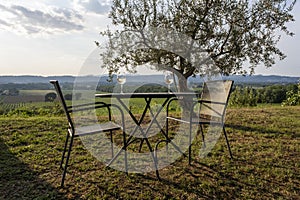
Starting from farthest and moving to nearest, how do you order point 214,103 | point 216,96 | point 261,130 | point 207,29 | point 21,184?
1. point 207,29
2. point 261,130
3. point 216,96
4. point 214,103
5. point 21,184

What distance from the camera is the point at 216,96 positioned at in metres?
3.24

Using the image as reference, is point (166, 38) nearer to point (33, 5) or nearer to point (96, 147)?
point (96, 147)

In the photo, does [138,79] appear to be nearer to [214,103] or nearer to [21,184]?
[214,103]

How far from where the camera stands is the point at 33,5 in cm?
503

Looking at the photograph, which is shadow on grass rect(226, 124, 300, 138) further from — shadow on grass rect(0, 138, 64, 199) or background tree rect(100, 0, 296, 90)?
shadow on grass rect(0, 138, 64, 199)

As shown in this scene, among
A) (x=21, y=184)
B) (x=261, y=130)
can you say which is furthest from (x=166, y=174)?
(x=261, y=130)

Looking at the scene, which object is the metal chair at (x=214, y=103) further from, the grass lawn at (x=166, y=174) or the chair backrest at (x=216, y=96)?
the grass lawn at (x=166, y=174)

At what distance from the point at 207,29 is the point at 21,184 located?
4.06 meters

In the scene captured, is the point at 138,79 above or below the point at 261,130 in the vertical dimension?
above

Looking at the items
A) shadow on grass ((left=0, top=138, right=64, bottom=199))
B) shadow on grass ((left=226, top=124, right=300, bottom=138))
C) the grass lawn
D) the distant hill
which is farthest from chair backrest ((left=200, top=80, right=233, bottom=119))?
shadow on grass ((left=0, top=138, right=64, bottom=199))

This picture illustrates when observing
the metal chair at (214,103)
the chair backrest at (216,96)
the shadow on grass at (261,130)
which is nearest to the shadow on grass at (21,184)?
the metal chair at (214,103)

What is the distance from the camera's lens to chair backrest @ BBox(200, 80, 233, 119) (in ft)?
9.68

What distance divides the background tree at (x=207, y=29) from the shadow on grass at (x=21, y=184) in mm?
2763

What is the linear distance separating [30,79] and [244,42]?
259 inches
